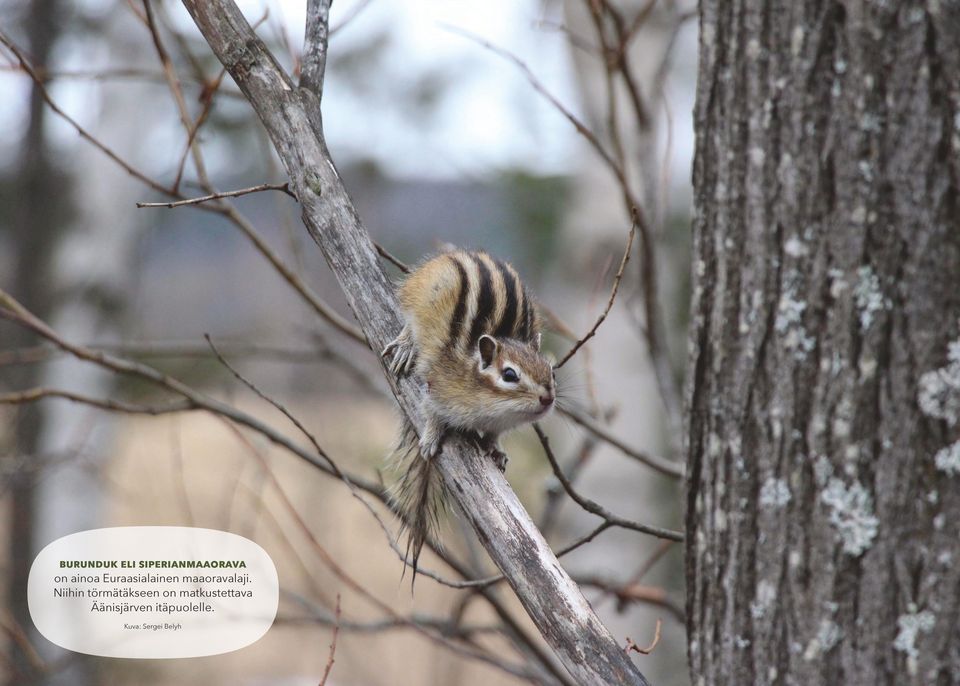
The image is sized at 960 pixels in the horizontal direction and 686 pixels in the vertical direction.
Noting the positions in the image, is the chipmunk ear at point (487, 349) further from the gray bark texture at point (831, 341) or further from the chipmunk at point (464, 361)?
the gray bark texture at point (831, 341)

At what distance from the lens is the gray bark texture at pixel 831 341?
1.07m

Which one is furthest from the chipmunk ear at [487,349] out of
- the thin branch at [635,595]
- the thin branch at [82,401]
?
the thin branch at [82,401]

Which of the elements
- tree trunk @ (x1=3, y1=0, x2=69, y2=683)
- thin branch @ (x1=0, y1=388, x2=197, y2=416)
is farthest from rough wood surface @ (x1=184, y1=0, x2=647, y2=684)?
tree trunk @ (x1=3, y1=0, x2=69, y2=683)

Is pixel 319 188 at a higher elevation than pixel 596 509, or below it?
higher

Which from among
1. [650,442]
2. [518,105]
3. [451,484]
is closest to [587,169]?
[650,442]

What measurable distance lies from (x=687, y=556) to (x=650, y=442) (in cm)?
365

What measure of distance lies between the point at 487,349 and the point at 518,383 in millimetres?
136

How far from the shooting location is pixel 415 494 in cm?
201

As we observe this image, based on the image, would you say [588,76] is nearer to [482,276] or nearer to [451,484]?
[482,276]

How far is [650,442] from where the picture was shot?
16.0 ft

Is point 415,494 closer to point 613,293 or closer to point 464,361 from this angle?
point 464,361

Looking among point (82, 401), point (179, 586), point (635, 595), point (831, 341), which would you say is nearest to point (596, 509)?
point (831, 341)

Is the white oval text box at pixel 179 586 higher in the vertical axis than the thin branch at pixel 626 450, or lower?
lower

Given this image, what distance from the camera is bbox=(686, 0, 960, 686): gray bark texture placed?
A: 3.50 ft
